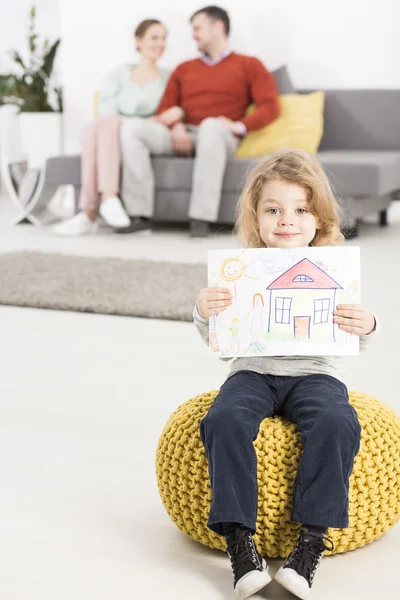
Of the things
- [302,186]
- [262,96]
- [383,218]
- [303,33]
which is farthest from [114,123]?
[302,186]

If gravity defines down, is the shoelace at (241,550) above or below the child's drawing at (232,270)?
below

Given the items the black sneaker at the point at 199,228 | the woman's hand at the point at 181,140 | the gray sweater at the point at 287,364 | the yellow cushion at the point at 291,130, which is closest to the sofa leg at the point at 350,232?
Answer: the yellow cushion at the point at 291,130

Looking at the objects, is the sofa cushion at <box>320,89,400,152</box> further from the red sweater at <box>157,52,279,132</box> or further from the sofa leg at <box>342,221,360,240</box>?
the sofa leg at <box>342,221,360,240</box>

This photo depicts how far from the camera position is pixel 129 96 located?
183 inches

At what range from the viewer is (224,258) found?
1357 millimetres

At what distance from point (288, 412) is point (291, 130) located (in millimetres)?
3311

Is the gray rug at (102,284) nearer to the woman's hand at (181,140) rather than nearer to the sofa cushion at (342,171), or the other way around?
the sofa cushion at (342,171)

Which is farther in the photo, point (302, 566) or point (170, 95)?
point (170, 95)

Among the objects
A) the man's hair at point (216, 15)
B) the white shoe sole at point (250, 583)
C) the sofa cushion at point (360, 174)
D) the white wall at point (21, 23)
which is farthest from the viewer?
the white wall at point (21, 23)

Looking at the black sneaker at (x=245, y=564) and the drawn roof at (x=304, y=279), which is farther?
the drawn roof at (x=304, y=279)

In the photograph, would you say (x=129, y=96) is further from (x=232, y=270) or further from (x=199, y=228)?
(x=232, y=270)

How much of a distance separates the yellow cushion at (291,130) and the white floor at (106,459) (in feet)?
4.86

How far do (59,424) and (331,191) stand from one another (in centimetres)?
76

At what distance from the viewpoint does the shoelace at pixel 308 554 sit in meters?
1.17
